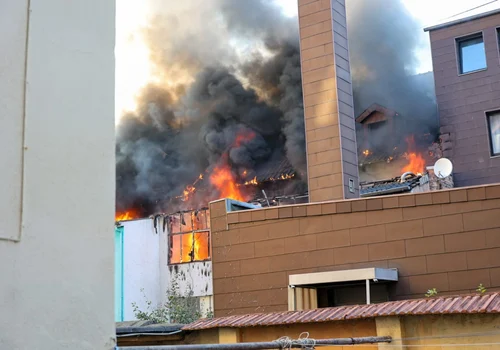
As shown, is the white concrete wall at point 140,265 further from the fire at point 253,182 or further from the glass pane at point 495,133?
the glass pane at point 495,133

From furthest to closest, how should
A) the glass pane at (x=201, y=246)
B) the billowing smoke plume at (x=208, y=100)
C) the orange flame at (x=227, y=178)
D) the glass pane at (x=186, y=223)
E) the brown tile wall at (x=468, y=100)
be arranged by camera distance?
the billowing smoke plume at (x=208, y=100), the orange flame at (x=227, y=178), the glass pane at (x=186, y=223), the glass pane at (x=201, y=246), the brown tile wall at (x=468, y=100)

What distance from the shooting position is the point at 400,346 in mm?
9688

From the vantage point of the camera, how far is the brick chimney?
15141mm

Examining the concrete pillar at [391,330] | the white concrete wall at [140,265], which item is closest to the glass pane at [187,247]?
the white concrete wall at [140,265]

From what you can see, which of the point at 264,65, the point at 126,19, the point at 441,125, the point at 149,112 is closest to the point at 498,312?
the point at 441,125

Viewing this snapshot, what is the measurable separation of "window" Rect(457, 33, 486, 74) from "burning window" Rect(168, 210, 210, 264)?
29.1 feet

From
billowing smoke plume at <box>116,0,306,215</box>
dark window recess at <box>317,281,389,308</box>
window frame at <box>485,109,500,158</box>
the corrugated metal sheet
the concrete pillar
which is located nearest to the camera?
the corrugated metal sheet

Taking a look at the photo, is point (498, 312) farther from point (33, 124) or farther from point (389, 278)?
point (33, 124)

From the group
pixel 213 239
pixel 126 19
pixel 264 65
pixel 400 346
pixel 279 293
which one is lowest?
pixel 400 346

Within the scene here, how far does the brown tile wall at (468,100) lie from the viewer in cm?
2130

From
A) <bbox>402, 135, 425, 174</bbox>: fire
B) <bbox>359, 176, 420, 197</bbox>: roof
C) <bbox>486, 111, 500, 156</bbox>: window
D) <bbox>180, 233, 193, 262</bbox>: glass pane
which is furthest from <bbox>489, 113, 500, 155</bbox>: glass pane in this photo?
<bbox>180, 233, 193, 262</bbox>: glass pane

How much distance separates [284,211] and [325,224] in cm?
87

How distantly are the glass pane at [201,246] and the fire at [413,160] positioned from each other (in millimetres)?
7229

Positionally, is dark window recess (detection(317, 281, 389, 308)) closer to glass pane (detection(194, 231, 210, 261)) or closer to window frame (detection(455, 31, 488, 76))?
glass pane (detection(194, 231, 210, 261))
